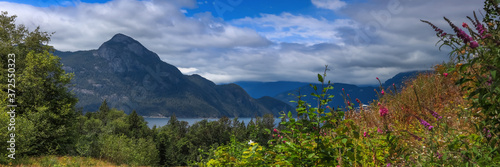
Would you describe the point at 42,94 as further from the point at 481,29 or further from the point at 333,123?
the point at 481,29

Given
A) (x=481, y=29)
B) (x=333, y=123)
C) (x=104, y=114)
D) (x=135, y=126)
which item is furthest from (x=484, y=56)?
(x=104, y=114)

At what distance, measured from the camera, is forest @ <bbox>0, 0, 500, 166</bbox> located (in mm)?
2619

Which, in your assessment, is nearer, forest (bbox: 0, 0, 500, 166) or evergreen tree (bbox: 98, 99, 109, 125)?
forest (bbox: 0, 0, 500, 166)

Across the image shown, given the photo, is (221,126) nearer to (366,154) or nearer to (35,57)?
(35,57)

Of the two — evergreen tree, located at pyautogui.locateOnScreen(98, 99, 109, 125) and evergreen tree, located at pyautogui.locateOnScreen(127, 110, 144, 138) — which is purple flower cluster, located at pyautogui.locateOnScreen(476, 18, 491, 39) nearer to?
evergreen tree, located at pyautogui.locateOnScreen(127, 110, 144, 138)

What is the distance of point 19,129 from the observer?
58.5ft

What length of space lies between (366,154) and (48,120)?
979 inches

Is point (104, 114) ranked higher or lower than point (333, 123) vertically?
lower

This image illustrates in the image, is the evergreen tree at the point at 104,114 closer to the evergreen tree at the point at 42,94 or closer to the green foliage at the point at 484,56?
the evergreen tree at the point at 42,94

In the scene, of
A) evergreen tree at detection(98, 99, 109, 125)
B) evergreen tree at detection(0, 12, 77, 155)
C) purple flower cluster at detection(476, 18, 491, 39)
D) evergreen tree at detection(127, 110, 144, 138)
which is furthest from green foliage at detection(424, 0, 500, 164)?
evergreen tree at detection(98, 99, 109, 125)

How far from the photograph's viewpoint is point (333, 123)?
449 centimetres

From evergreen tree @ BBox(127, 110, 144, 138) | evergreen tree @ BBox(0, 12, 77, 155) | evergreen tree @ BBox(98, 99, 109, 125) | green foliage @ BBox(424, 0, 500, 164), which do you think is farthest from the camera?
evergreen tree @ BBox(98, 99, 109, 125)

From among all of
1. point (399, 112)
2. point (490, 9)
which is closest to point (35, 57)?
point (399, 112)

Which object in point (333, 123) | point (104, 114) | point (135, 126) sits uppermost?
point (333, 123)
